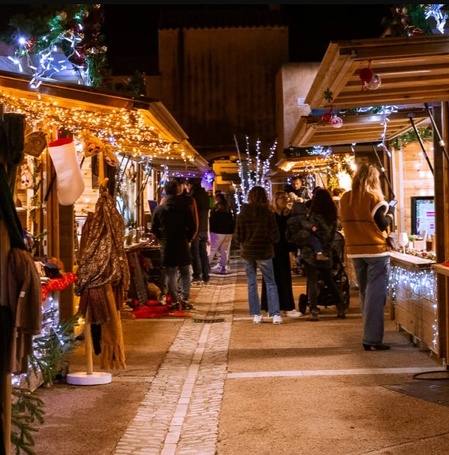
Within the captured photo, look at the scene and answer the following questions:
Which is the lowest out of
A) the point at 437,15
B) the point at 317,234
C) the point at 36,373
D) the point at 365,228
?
the point at 36,373

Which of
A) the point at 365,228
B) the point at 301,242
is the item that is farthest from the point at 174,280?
the point at 365,228

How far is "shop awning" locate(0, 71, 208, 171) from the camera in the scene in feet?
24.4

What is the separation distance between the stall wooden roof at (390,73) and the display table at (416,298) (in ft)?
5.45

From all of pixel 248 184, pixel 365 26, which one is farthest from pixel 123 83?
pixel 365 26

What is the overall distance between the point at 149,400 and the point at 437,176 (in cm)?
358

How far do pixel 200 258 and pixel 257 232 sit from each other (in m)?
6.70

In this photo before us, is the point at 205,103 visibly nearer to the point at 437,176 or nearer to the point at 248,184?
the point at 248,184

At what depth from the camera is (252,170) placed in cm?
2792

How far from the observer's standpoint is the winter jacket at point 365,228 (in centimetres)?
898

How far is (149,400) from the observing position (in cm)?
718

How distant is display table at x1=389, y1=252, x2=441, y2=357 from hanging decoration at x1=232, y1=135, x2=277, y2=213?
14.5m

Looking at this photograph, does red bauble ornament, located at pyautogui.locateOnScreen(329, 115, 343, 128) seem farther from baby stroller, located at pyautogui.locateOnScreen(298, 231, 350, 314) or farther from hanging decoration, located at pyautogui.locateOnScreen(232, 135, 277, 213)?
hanging decoration, located at pyautogui.locateOnScreen(232, 135, 277, 213)

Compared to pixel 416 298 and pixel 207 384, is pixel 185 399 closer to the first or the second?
pixel 207 384

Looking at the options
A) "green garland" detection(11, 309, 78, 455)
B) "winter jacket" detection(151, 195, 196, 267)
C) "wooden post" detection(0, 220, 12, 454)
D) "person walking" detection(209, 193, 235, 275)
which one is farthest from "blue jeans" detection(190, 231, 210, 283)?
"wooden post" detection(0, 220, 12, 454)
